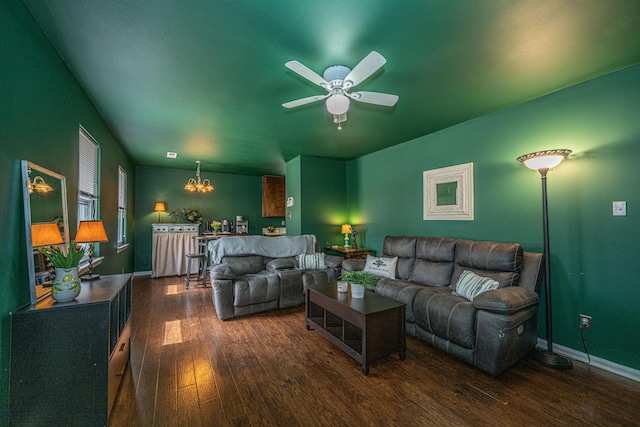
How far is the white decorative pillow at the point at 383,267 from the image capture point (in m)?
3.65

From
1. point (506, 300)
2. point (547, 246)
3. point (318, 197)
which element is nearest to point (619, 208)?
point (547, 246)

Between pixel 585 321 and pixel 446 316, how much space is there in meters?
1.25

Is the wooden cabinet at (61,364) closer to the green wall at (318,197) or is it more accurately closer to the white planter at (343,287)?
the white planter at (343,287)

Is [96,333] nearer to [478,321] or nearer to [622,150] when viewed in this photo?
[478,321]

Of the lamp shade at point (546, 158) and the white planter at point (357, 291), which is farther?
the white planter at point (357, 291)

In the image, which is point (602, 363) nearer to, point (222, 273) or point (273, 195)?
point (222, 273)

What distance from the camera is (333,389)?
199cm

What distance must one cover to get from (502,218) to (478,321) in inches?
56.5

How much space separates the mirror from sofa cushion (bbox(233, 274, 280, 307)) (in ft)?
6.05

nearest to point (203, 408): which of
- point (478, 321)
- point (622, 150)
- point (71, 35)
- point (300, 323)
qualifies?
point (300, 323)

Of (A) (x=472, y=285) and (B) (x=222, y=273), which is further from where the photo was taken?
(B) (x=222, y=273)

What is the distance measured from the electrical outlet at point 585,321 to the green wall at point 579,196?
0.15 ft

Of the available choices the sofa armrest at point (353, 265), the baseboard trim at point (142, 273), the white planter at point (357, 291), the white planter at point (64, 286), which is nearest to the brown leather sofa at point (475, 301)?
the sofa armrest at point (353, 265)

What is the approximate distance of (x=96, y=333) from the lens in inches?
61.4
